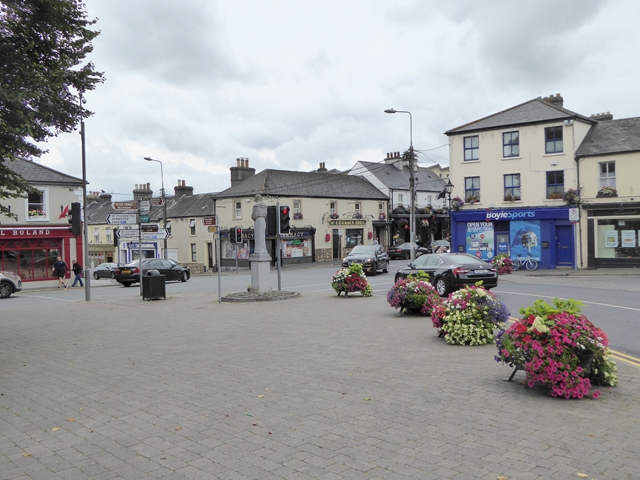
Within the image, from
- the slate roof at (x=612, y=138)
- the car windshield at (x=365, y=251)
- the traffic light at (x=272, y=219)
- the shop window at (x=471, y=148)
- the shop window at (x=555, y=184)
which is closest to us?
the traffic light at (x=272, y=219)

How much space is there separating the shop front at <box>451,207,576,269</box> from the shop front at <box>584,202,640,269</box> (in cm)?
109

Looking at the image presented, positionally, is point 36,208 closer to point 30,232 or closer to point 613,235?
point 30,232

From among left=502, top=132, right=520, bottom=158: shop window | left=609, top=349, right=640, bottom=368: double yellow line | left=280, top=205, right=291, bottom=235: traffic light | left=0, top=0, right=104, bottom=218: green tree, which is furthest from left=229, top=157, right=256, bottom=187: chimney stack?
left=609, top=349, right=640, bottom=368: double yellow line

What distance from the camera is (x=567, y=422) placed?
529 cm

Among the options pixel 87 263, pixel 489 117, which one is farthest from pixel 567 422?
pixel 489 117

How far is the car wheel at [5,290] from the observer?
24.7 m

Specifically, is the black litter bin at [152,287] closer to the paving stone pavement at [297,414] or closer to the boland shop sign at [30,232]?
the paving stone pavement at [297,414]

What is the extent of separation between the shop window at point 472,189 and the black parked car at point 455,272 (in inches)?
692

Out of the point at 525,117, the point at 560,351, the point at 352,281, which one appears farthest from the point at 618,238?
the point at 560,351

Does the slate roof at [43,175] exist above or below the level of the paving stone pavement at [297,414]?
above

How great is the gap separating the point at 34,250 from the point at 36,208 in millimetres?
2541

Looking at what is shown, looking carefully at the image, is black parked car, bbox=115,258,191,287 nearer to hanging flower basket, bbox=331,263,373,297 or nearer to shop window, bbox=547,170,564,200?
hanging flower basket, bbox=331,263,373,297

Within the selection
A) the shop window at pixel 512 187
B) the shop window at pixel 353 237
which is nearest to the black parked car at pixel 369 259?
the shop window at pixel 512 187

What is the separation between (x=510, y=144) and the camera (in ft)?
110
